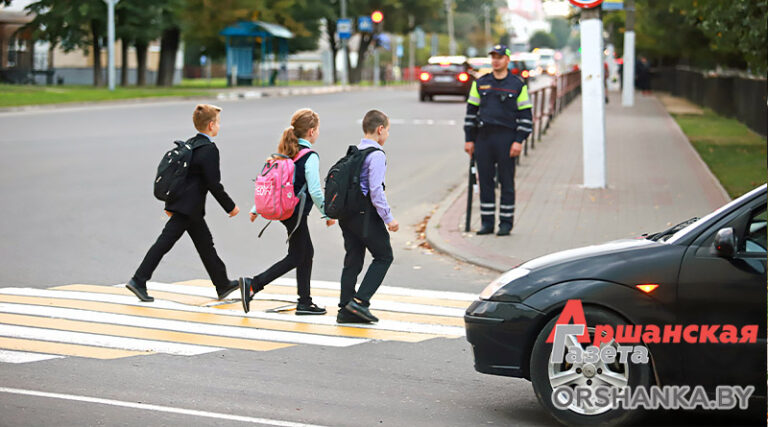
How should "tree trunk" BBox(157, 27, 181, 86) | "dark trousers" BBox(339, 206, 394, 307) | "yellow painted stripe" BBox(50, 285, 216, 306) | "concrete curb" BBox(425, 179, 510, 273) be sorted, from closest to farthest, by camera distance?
"dark trousers" BBox(339, 206, 394, 307) < "yellow painted stripe" BBox(50, 285, 216, 306) < "concrete curb" BBox(425, 179, 510, 273) < "tree trunk" BBox(157, 27, 181, 86)

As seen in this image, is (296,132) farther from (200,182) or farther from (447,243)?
(447,243)

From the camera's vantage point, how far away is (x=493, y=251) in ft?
39.0

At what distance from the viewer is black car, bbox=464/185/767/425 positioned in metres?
5.52

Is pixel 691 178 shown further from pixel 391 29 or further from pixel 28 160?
pixel 391 29

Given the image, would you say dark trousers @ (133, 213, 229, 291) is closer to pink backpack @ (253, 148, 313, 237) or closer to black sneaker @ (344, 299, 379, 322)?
pink backpack @ (253, 148, 313, 237)

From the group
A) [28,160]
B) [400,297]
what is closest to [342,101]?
[28,160]

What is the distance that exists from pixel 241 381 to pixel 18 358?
58.5 inches

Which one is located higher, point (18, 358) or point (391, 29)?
point (391, 29)

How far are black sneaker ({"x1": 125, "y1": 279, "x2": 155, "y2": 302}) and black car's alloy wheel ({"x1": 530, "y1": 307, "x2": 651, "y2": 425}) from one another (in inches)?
170

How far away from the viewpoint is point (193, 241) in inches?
370

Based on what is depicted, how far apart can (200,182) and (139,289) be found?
95 cm

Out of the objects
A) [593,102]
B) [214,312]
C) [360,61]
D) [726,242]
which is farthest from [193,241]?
[360,61]

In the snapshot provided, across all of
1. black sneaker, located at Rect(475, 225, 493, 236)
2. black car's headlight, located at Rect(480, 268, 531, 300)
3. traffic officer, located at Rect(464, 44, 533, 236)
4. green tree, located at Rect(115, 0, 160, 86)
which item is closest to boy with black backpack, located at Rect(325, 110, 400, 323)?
black car's headlight, located at Rect(480, 268, 531, 300)

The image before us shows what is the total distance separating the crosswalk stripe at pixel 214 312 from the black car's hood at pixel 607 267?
89.0 inches
